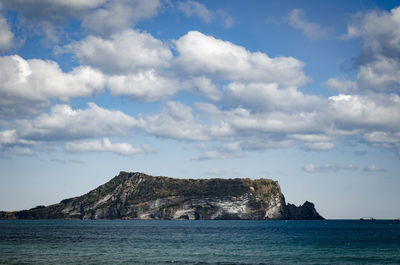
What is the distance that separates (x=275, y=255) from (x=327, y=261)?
10.5 meters

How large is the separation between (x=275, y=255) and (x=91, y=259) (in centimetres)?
3274

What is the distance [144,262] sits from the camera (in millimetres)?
60938

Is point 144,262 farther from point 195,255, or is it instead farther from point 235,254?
point 235,254

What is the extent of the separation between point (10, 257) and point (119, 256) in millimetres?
17287

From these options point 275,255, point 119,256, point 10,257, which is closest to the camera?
point 10,257

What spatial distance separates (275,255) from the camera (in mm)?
72250

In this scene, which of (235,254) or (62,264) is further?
(235,254)

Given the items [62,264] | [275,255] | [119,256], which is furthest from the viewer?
[275,255]

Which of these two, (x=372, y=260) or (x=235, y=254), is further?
(x=235, y=254)

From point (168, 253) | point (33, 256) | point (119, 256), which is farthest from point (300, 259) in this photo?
point (33, 256)

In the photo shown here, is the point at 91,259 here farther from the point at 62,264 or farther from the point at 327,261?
the point at 327,261

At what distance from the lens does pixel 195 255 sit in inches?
2783

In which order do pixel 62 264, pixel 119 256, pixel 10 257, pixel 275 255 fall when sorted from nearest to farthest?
pixel 62 264
pixel 10 257
pixel 119 256
pixel 275 255

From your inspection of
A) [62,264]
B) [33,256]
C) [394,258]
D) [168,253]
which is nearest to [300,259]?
[394,258]
